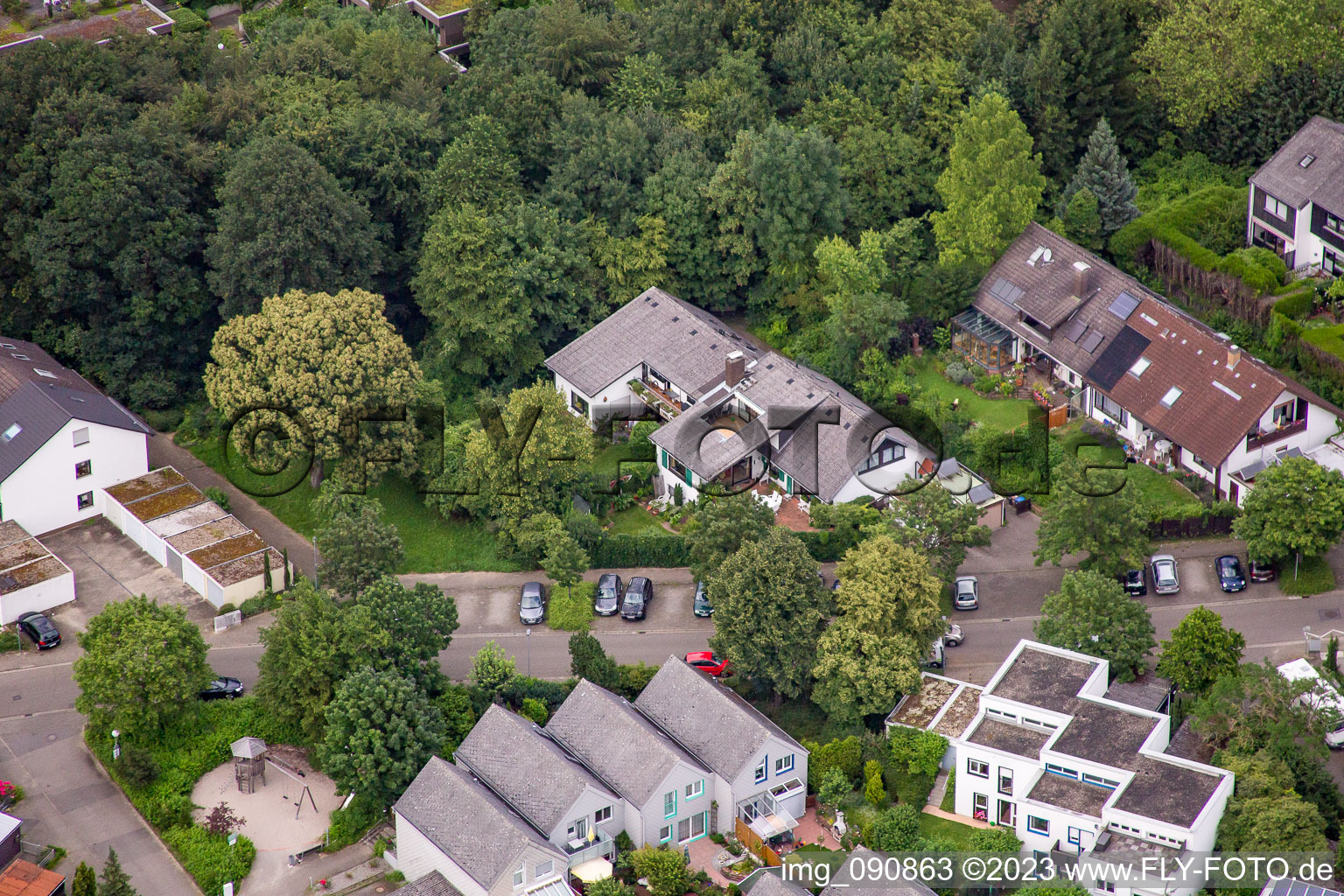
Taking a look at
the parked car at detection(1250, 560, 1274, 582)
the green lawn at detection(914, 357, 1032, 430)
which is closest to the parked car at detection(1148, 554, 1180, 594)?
the parked car at detection(1250, 560, 1274, 582)

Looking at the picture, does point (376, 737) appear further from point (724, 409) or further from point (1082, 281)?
point (1082, 281)

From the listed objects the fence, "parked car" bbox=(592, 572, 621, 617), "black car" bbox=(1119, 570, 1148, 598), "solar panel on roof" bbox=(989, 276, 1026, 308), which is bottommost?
the fence

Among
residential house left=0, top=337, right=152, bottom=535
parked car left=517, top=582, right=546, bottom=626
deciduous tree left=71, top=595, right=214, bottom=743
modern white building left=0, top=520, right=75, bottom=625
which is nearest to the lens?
deciduous tree left=71, top=595, right=214, bottom=743

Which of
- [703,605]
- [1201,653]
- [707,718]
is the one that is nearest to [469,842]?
[707,718]

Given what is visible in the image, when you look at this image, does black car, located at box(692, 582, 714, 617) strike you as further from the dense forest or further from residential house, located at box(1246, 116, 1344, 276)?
residential house, located at box(1246, 116, 1344, 276)

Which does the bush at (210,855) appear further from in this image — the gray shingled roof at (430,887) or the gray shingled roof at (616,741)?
the gray shingled roof at (616,741)

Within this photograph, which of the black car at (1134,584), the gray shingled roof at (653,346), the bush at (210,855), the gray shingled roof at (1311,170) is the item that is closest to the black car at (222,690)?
the bush at (210,855)
